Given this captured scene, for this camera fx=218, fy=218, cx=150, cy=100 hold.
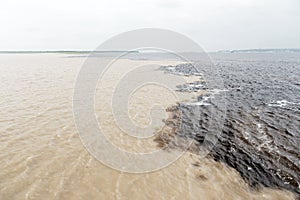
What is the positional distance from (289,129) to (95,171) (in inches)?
438

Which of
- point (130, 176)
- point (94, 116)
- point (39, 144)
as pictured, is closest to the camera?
point (130, 176)

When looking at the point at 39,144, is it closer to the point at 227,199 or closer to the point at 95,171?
the point at 95,171

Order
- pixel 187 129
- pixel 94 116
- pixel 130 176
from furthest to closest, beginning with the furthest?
pixel 94 116
pixel 187 129
pixel 130 176

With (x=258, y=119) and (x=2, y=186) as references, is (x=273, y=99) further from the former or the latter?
(x=2, y=186)

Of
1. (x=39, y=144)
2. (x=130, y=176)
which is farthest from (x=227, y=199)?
(x=39, y=144)

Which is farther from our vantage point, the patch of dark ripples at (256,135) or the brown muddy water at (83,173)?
the patch of dark ripples at (256,135)

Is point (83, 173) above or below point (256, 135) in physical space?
above

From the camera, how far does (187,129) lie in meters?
12.6

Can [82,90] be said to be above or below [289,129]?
above

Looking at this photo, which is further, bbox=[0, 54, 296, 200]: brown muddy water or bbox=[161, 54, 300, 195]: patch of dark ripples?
bbox=[161, 54, 300, 195]: patch of dark ripples

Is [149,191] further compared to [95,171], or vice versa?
[95,171]

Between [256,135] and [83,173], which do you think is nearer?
[83,173]

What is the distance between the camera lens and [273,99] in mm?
20203

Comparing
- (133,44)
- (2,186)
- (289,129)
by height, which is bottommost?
(289,129)
